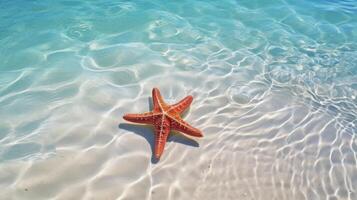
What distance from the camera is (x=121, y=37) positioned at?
6859 millimetres

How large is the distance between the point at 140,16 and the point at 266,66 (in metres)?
3.62

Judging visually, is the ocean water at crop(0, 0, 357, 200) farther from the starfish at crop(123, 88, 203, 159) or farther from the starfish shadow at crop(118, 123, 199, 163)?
the starfish at crop(123, 88, 203, 159)

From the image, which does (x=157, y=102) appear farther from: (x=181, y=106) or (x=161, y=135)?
(x=161, y=135)

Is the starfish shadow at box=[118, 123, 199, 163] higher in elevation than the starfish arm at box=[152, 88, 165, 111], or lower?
lower

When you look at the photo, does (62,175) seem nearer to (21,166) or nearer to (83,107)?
(21,166)

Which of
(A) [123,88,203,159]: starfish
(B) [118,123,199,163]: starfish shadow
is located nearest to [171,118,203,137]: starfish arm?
(A) [123,88,203,159]: starfish

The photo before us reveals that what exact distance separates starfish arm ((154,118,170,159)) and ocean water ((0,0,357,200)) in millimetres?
229

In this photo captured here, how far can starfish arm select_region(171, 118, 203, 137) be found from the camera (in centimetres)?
411

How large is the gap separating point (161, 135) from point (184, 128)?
0.35 metres

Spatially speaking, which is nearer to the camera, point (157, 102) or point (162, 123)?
point (162, 123)

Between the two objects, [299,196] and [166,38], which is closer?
[299,196]

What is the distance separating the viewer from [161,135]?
4.01 metres

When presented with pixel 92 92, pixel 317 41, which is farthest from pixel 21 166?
pixel 317 41

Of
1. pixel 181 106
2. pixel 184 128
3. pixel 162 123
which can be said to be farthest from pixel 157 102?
pixel 184 128
